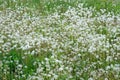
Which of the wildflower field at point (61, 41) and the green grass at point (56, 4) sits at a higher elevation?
the green grass at point (56, 4)

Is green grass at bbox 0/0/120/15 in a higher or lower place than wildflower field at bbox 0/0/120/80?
higher

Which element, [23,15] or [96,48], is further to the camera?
[23,15]

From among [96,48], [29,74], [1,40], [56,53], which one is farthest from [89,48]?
[1,40]

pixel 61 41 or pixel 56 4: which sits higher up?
pixel 56 4

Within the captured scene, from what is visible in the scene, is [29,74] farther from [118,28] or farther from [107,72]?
[118,28]

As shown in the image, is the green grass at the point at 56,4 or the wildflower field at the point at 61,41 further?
the green grass at the point at 56,4

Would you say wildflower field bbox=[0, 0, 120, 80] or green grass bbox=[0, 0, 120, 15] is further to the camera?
green grass bbox=[0, 0, 120, 15]

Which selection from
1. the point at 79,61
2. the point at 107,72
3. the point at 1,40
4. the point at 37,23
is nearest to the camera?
the point at 107,72

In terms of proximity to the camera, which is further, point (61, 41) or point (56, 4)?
point (56, 4)
